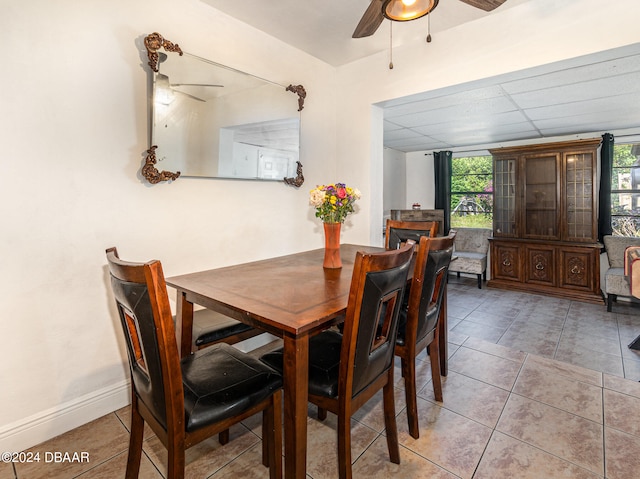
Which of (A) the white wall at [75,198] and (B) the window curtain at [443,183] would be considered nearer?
(A) the white wall at [75,198]

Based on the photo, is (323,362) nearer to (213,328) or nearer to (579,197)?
(213,328)

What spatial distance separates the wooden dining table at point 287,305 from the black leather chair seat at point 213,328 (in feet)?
0.22

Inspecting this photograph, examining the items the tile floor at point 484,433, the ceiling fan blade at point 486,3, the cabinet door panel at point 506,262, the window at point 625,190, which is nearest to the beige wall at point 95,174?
the tile floor at point 484,433

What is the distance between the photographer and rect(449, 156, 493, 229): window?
19.2ft

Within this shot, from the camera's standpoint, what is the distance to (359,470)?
1563mm

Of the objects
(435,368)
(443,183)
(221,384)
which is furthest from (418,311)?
(443,183)

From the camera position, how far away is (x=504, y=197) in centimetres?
513

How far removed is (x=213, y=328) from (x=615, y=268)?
4.93 metres

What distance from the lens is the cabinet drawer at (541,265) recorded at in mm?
4688

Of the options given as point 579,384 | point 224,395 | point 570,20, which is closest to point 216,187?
point 224,395

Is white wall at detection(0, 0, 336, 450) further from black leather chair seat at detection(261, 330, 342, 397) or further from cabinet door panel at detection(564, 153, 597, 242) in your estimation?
cabinet door panel at detection(564, 153, 597, 242)

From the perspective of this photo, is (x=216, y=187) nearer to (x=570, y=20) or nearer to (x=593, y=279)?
(x=570, y=20)

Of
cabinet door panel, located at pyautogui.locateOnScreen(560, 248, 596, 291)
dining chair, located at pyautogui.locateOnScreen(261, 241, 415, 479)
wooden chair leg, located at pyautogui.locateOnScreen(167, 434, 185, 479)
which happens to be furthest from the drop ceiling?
wooden chair leg, located at pyautogui.locateOnScreen(167, 434, 185, 479)

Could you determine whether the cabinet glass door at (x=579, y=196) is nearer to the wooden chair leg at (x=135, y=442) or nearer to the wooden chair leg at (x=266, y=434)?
the wooden chair leg at (x=266, y=434)
